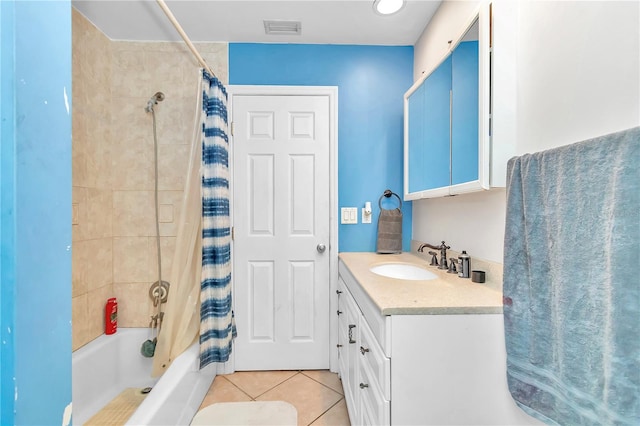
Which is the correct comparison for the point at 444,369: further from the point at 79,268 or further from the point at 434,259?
the point at 79,268

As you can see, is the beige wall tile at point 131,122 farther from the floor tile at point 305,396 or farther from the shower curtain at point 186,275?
the floor tile at point 305,396

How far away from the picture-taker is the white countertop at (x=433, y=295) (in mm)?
1037

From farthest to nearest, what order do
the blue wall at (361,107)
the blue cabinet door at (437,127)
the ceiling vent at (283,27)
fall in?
the blue wall at (361,107)
the ceiling vent at (283,27)
the blue cabinet door at (437,127)

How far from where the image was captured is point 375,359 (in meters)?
1.13

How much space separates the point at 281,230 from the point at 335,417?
1.22 metres

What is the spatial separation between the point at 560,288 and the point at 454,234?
89 cm

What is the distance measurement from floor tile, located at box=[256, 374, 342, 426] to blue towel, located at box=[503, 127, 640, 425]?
117cm

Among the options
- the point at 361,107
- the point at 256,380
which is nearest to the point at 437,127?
the point at 361,107

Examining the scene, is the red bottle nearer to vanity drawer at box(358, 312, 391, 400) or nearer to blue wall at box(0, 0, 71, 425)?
vanity drawer at box(358, 312, 391, 400)

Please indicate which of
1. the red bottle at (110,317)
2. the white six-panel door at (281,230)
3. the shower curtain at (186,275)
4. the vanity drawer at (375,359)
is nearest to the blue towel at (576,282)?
the vanity drawer at (375,359)

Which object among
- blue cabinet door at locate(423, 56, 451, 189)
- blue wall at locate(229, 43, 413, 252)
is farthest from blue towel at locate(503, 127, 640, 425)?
blue wall at locate(229, 43, 413, 252)

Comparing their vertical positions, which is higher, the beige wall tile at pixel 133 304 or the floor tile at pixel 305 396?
the beige wall tile at pixel 133 304

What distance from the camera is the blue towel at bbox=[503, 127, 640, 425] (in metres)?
0.66

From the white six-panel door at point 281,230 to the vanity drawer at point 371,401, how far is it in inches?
35.5
